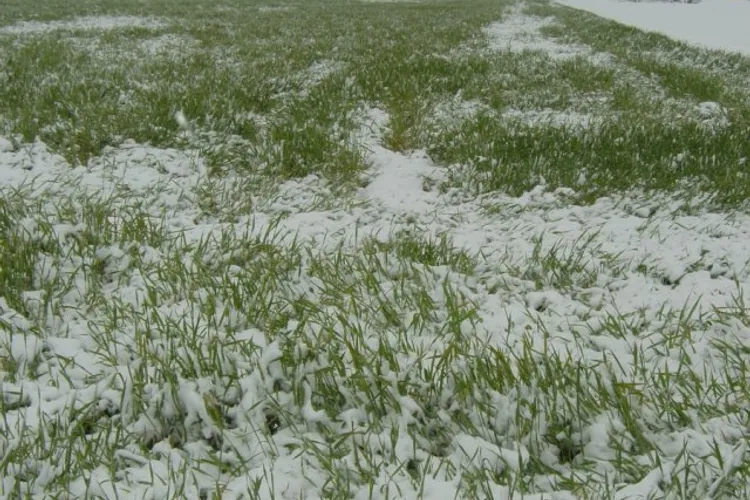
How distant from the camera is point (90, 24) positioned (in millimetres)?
16984

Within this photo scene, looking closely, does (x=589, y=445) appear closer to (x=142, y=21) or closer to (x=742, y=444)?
(x=742, y=444)

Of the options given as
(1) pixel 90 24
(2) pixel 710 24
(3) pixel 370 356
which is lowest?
(3) pixel 370 356

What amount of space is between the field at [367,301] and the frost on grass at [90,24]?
10309 mm

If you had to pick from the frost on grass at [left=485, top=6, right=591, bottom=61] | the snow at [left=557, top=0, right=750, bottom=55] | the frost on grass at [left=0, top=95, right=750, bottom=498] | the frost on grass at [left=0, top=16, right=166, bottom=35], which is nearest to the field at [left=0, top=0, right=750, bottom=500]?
the frost on grass at [left=0, top=95, right=750, bottom=498]

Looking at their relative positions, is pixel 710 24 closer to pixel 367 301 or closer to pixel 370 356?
pixel 367 301

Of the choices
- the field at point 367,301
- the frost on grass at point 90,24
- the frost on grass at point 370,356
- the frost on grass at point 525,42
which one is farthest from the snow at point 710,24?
the frost on grass at point 90,24

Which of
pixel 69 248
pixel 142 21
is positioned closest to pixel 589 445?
pixel 69 248

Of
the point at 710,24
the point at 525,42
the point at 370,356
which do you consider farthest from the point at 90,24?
the point at 710,24

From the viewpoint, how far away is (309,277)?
3.14m

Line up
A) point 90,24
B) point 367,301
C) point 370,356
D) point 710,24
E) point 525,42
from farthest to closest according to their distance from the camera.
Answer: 1. point 710,24
2. point 90,24
3. point 525,42
4. point 367,301
5. point 370,356

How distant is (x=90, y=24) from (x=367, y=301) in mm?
18530

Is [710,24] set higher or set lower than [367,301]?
higher

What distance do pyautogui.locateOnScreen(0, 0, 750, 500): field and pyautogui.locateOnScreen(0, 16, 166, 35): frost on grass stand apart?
10309 millimetres

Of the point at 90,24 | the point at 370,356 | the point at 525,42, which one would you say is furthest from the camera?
the point at 90,24
